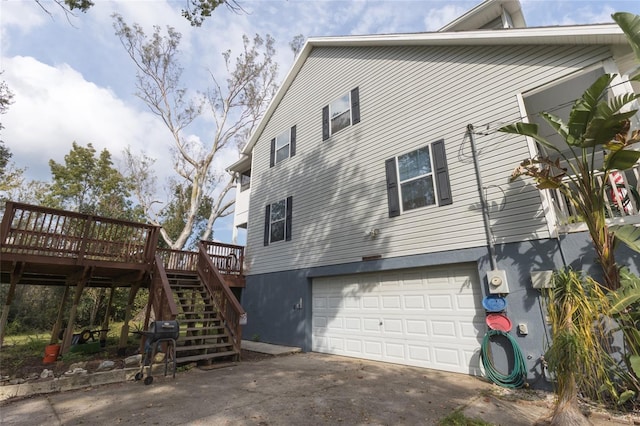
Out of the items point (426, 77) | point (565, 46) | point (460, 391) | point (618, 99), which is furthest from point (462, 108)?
point (460, 391)

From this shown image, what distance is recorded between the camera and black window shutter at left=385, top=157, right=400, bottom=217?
22.6 ft

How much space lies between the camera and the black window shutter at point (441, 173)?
19.9ft

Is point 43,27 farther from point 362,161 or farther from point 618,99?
point 618,99

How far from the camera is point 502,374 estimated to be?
4.86 meters

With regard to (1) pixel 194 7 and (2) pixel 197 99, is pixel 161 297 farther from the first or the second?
(2) pixel 197 99

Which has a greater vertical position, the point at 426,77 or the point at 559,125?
the point at 426,77

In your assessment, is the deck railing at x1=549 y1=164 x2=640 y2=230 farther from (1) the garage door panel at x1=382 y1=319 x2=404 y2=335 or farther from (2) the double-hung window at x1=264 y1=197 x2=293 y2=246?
(2) the double-hung window at x1=264 y1=197 x2=293 y2=246

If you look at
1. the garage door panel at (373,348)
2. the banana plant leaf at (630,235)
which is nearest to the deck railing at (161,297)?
the garage door panel at (373,348)

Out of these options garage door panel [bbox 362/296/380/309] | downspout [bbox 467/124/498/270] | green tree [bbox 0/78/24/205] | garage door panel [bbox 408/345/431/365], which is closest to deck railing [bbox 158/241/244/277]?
garage door panel [bbox 362/296/380/309]

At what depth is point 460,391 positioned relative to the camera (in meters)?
4.51

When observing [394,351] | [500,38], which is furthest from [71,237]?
[500,38]

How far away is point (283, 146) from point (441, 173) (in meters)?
6.36

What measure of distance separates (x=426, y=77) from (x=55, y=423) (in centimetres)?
888

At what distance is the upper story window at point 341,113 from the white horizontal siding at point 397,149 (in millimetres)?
219
